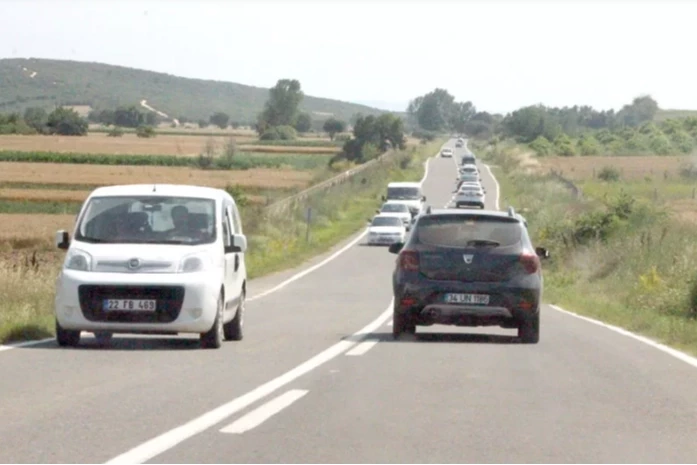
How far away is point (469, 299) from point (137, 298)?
438cm

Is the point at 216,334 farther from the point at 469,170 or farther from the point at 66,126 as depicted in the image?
the point at 66,126

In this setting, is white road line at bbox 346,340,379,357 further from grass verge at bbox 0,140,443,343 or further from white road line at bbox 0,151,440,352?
grass verge at bbox 0,140,443,343

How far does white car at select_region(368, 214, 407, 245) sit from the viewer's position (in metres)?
59.2

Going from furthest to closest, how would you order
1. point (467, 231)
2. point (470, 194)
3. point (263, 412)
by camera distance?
point (470, 194)
point (467, 231)
point (263, 412)

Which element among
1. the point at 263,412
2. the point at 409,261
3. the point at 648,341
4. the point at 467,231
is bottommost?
the point at 648,341

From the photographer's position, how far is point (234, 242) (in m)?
17.5

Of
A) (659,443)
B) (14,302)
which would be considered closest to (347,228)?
(14,302)

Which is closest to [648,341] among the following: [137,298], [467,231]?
[467,231]

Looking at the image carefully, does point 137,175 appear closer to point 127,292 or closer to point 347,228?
point 347,228

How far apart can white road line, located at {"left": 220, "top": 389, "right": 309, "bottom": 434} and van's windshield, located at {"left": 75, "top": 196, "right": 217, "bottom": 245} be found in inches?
194

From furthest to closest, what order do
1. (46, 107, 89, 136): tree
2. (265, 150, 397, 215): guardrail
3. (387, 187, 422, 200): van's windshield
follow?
(46, 107, 89, 136): tree, (387, 187, 422, 200): van's windshield, (265, 150, 397, 215): guardrail

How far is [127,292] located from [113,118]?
561ft

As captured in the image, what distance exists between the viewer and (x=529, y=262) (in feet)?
60.1

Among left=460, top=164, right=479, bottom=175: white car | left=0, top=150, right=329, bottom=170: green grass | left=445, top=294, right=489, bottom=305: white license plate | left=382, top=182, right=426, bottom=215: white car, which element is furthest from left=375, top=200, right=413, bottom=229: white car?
left=445, top=294, right=489, bottom=305: white license plate
